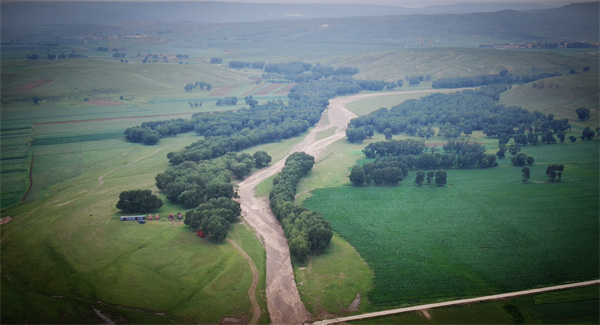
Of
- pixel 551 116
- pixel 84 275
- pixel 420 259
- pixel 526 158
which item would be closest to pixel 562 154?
pixel 526 158

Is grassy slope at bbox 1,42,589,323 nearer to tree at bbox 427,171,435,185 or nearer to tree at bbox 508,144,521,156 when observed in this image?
tree at bbox 427,171,435,185

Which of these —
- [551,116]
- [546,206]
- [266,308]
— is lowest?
[266,308]

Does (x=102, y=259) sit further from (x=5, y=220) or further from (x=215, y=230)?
(x=5, y=220)

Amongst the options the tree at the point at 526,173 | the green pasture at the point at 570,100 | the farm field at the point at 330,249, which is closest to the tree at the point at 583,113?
the green pasture at the point at 570,100

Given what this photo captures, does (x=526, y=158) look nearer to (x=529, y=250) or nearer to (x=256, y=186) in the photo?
(x=529, y=250)

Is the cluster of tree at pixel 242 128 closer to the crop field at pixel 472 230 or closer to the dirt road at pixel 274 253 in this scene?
the dirt road at pixel 274 253
